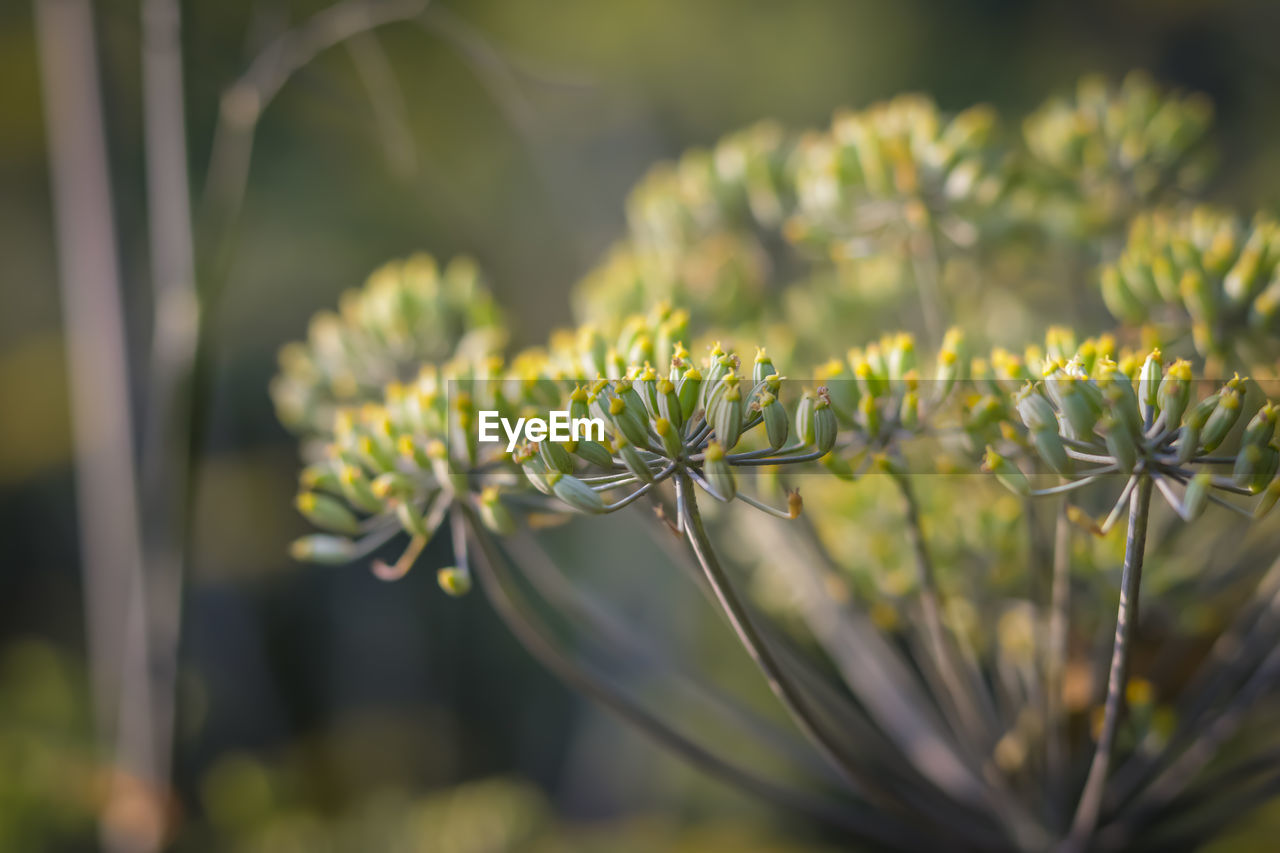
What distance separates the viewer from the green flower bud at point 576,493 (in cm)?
48

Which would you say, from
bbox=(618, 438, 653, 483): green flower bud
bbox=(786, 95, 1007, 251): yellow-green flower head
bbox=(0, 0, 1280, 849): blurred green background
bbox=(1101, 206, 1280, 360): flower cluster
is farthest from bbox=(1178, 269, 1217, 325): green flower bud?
bbox=(0, 0, 1280, 849): blurred green background

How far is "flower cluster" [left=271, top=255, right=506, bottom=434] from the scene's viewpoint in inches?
33.2

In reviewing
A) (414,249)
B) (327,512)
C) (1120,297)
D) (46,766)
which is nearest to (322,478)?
(327,512)

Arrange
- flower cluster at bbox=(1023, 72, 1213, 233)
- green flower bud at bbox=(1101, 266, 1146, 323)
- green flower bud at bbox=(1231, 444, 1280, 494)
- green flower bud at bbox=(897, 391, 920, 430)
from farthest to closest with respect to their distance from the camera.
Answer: flower cluster at bbox=(1023, 72, 1213, 233) → green flower bud at bbox=(1101, 266, 1146, 323) → green flower bud at bbox=(897, 391, 920, 430) → green flower bud at bbox=(1231, 444, 1280, 494)

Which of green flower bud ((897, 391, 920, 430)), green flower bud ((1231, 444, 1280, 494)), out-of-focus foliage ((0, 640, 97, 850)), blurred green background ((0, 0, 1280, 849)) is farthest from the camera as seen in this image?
blurred green background ((0, 0, 1280, 849))

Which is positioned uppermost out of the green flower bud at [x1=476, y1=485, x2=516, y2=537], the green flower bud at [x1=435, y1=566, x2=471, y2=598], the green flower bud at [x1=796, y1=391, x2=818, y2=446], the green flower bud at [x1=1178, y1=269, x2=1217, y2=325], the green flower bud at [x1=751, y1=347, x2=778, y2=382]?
the green flower bud at [x1=1178, y1=269, x2=1217, y2=325]

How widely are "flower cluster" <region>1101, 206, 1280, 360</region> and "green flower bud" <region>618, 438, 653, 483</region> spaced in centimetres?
44

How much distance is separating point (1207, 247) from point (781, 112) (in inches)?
97.3

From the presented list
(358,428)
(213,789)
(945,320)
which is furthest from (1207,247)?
(213,789)

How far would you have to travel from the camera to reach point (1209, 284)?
2.11 feet

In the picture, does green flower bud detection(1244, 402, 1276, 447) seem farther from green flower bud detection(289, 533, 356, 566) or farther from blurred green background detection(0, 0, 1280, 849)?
blurred green background detection(0, 0, 1280, 849)

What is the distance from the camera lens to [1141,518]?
44 centimetres

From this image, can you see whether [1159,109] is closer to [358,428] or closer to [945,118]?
[945,118]

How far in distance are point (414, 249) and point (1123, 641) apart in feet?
8.44
